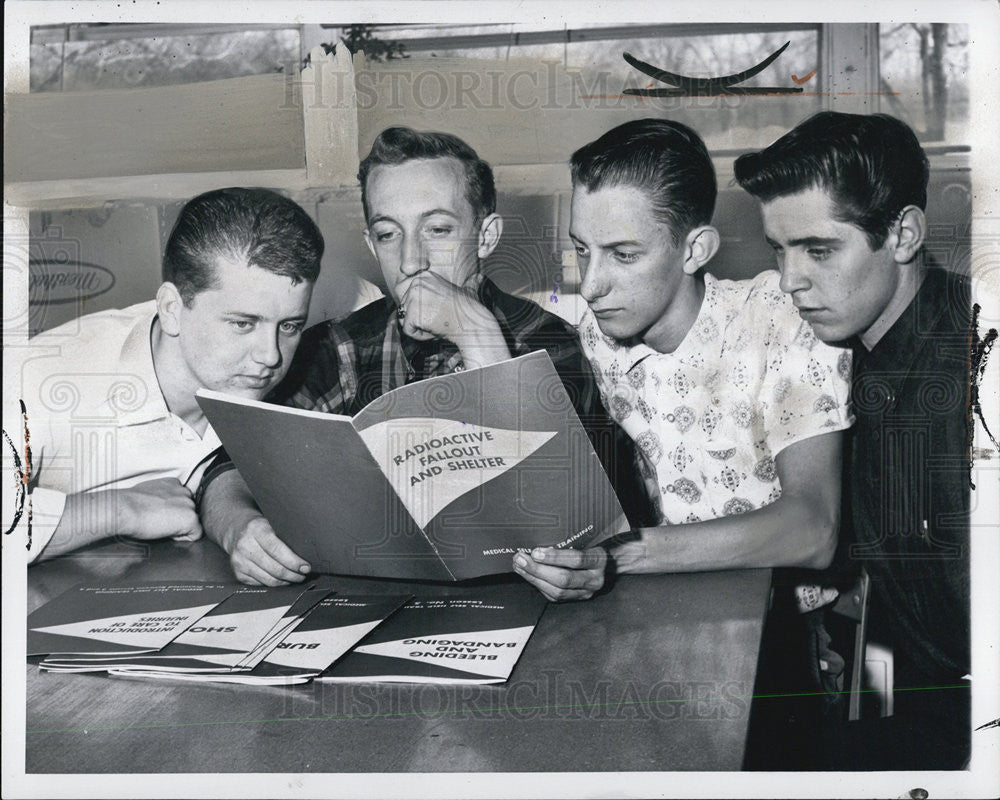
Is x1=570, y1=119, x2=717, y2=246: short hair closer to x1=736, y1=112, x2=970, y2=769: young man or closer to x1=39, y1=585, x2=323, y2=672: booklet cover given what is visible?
x1=736, y1=112, x2=970, y2=769: young man

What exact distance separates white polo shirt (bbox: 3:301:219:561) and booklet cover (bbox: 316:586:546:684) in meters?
0.54

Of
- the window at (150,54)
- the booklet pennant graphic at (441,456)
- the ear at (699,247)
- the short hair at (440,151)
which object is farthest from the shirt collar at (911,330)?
the window at (150,54)

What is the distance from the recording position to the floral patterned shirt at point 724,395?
4.81 ft

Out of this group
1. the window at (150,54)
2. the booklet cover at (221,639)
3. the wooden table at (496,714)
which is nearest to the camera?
the wooden table at (496,714)

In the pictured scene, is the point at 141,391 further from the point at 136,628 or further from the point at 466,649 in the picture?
the point at 466,649

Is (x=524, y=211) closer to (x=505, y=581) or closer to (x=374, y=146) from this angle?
(x=374, y=146)

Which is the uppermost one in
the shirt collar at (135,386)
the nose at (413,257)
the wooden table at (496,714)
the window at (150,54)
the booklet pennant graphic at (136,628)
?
the window at (150,54)

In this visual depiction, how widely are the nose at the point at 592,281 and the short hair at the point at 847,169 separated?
0.25m

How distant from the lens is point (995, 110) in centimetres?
149

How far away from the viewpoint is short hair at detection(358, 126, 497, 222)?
148 cm

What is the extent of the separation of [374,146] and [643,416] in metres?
0.60

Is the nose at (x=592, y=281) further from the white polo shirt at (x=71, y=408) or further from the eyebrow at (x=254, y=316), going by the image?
the white polo shirt at (x=71, y=408)

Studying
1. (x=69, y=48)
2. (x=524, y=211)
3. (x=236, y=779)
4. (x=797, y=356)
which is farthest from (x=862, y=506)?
(x=69, y=48)

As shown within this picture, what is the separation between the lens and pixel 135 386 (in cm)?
154
